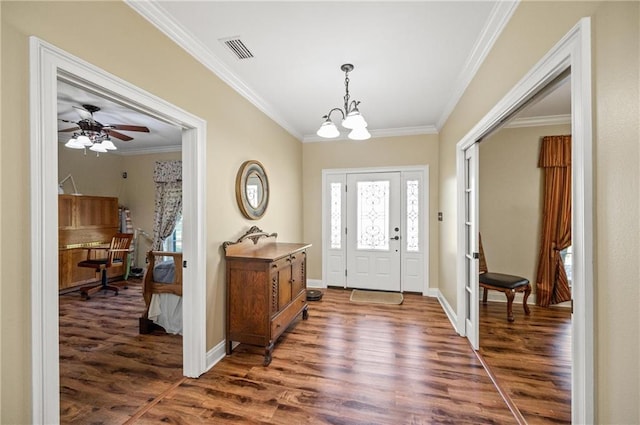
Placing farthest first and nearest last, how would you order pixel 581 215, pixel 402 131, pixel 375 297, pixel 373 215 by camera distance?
pixel 373 215 < pixel 402 131 < pixel 375 297 < pixel 581 215

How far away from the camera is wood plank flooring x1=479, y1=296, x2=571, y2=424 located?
196cm

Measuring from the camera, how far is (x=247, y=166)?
3104 mm

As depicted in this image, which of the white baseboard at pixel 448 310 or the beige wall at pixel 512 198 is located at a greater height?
the beige wall at pixel 512 198

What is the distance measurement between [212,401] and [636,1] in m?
2.97

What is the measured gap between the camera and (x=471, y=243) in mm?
2824

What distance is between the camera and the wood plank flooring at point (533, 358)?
1956 mm

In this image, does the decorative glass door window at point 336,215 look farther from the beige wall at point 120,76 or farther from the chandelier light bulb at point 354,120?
the chandelier light bulb at point 354,120

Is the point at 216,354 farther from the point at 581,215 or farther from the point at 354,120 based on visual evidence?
the point at 581,215

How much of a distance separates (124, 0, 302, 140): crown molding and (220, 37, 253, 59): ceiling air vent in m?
0.20

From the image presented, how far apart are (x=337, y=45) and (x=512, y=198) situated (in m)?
3.51

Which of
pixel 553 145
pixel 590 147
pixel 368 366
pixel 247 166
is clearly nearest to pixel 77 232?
pixel 247 166

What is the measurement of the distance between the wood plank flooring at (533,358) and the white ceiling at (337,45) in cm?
264

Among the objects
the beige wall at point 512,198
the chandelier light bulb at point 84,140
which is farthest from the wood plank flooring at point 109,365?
the beige wall at point 512,198

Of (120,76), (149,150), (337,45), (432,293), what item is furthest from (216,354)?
(149,150)
